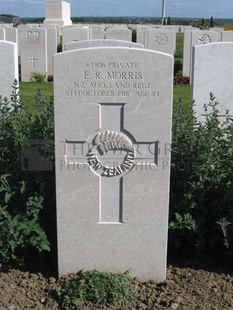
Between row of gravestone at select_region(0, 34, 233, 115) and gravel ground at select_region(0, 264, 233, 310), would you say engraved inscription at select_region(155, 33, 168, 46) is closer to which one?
row of gravestone at select_region(0, 34, 233, 115)

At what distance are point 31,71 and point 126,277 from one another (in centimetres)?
1179

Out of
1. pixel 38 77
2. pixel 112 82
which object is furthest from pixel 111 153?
pixel 38 77

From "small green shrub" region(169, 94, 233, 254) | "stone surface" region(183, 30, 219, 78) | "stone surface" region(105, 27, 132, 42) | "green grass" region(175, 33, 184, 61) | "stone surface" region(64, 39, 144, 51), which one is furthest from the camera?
"green grass" region(175, 33, 184, 61)

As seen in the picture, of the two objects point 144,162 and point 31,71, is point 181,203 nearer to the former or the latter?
point 144,162

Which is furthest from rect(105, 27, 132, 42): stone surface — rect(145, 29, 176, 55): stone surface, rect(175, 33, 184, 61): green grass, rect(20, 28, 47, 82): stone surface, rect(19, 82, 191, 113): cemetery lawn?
rect(19, 82, 191, 113): cemetery lawn

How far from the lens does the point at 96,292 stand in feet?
10.8

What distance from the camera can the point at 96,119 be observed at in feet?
10.8

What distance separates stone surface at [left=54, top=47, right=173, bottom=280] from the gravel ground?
13 centimetres

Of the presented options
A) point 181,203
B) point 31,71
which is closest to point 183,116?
point 181,203

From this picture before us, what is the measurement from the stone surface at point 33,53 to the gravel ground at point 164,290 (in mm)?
11404

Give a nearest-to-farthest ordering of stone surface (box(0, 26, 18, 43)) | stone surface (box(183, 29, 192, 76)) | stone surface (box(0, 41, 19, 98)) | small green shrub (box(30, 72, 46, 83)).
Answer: stone surface (box(0, 41, 19, 98))
small green shrub (box(30, 72, 46, 83))
stone surface (box(183, 29, 192, 76))
stone surface (box(0, 26, 18, 43))

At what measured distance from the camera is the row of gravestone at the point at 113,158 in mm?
3232

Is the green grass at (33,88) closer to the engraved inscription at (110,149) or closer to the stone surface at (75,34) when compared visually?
the stone surface at (75,34)

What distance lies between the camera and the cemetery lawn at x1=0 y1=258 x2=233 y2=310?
131 inches
